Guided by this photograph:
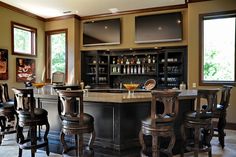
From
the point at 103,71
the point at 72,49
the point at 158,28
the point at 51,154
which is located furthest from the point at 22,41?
the point at 51,154

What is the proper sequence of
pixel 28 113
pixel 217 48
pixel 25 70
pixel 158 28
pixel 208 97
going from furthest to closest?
pixel 25 70, pixel 158 28, pixel 217 48, pixel 28 113, pixel 208 97

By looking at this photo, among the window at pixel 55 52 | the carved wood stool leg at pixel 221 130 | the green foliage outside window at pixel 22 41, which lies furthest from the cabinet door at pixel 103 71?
the carved wood stool leg at pixel 221 130

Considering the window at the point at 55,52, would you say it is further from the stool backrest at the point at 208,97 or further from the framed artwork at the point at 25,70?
the stool backrest at the point at 208,97

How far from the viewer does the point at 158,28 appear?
267 inches

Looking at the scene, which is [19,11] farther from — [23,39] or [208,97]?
[208,97]

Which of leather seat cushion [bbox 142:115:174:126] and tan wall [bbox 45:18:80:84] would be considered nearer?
leather seat cushion [bbox 142:115:174:126]

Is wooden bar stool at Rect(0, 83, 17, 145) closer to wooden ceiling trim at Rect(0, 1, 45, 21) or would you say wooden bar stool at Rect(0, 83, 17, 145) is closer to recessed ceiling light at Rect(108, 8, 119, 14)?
wooden ceiling trim at Rect(0, 1, 45, 21)

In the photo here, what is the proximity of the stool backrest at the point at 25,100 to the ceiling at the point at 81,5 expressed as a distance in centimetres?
382

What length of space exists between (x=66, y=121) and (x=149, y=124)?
1.11 m

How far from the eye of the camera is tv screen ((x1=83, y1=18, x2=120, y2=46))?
7383 millimetres

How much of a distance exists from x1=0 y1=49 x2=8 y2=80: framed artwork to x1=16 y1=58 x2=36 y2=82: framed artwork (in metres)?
0.43

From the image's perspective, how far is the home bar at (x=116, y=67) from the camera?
3.44 meters

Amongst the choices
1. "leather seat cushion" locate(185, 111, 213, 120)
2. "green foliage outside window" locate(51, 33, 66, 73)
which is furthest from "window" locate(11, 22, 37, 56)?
"leather seat cushion" locate(185, 111, 213, 120)

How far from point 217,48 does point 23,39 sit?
5913mm
